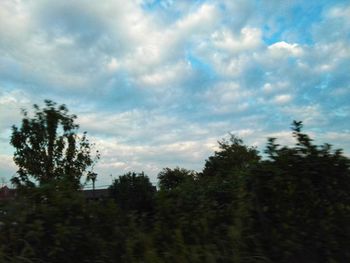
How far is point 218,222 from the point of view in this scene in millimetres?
5926

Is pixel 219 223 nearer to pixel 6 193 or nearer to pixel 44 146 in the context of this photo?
pixel 6 193

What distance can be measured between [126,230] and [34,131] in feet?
64.5

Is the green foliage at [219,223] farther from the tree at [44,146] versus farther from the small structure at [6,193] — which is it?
the tree at [44,146]

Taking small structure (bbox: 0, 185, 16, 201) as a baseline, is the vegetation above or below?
below

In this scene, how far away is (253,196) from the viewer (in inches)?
223

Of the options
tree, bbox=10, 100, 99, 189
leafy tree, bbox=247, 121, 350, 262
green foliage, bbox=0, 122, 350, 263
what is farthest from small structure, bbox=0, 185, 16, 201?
tree, bbox=10, 100, 99, 189

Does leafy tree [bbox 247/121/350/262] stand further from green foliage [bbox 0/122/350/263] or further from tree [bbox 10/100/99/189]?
tree [bbox 10/100/99/189]

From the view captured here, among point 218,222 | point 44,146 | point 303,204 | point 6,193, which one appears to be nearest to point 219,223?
point 218,222

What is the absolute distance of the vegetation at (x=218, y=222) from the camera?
5285 millimetres

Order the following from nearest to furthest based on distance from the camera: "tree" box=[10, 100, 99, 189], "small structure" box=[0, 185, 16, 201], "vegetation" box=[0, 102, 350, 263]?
"vegetation" box=[0, 102, 350, 263] < "small structure" box=[0, 185, 16, 201] < "tree" box=[10, 100, 99, 189]

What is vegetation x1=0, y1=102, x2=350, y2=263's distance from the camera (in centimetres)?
529

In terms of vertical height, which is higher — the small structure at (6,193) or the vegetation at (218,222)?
the small structure at (6,193)

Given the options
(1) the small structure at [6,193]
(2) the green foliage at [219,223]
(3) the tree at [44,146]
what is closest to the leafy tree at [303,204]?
(2) the green foliage at [219,223]

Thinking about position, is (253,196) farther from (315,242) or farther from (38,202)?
(38,202)
